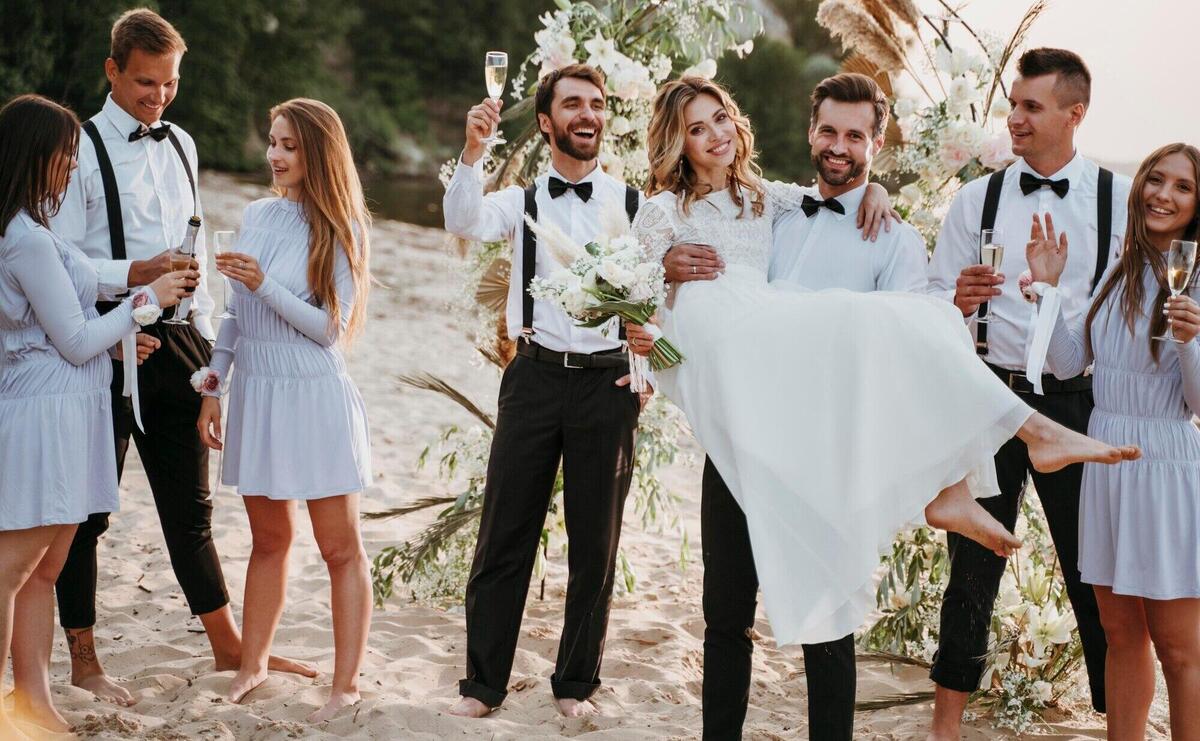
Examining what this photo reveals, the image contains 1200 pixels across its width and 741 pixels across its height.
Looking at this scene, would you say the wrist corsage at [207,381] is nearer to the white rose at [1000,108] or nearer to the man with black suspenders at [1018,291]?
the man with black suspenders at [1018,291]

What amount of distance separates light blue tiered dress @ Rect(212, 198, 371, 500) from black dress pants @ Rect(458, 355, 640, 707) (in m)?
0.52

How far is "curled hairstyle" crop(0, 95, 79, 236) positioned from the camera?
3.54 m

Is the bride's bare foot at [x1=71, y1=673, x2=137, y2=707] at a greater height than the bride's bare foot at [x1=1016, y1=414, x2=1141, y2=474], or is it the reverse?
the bride's bare foot at [x1=1016, y1=414, x2=1141, y2=474]

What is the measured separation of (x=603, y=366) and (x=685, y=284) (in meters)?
0.88

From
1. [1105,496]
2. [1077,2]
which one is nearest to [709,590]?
[1105,496]

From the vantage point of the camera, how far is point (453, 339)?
12289mm

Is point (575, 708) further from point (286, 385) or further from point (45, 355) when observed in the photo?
point (45, 355)

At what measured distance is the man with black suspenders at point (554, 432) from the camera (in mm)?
4129

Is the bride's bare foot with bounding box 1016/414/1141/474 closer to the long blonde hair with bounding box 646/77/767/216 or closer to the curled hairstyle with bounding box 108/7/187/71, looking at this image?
the long blonde hair with bounding box 646/77/767/216

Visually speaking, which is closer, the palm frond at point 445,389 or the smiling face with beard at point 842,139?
the smiling face with beard at point 842,139

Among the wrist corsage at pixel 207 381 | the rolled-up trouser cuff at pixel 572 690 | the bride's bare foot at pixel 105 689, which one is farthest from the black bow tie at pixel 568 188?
the bride's bare foot at pixel 105 689

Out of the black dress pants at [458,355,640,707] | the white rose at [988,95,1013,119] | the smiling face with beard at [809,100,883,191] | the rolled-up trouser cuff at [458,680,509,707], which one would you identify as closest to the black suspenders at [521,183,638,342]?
the black dress pants at [458,355,640,707]

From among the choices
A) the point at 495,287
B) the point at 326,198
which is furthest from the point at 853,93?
the point at 495,287

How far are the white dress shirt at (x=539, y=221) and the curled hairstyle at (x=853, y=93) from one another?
83cm
